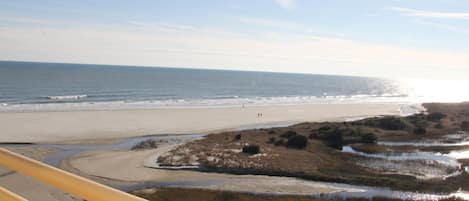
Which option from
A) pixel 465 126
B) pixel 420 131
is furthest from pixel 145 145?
pixel 465 126

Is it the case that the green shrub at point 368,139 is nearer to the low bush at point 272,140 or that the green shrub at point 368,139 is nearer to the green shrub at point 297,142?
the green shrub at point 297,142

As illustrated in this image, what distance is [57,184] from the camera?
218cm

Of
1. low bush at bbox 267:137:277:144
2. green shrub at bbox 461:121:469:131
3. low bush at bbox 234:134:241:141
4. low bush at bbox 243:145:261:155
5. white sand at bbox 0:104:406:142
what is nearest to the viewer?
low bush at bbox 243:145:261:155

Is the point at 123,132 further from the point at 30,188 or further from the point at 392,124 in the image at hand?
the point at 392,124

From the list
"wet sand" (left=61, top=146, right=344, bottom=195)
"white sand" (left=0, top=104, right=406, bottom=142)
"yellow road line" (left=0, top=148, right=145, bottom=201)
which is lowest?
"wet sand" (left=61, top=146, right=344, bottom=195)

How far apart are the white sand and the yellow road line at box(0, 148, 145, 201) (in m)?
35.2

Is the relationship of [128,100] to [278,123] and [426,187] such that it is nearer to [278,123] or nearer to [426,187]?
[278,123]

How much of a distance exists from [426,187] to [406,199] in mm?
3026

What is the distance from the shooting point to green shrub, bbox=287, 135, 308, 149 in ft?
116

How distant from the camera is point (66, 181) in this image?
2.11m

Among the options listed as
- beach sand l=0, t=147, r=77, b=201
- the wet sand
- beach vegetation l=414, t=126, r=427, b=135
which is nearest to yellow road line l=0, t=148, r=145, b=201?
beach sand l=0, t=147, r=77, b=201

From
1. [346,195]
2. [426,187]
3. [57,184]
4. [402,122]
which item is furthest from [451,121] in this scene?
[57,184]

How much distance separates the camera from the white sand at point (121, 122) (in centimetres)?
3781

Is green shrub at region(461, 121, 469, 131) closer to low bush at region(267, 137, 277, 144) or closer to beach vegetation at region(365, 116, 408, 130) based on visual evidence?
beach vegetation at region(365, 116, 408, 130)
